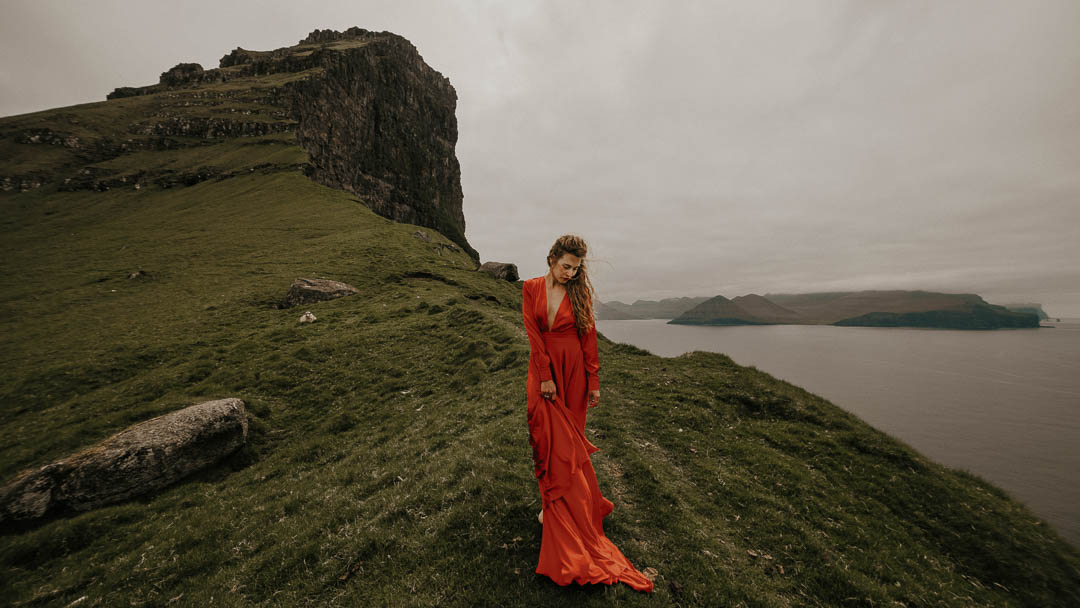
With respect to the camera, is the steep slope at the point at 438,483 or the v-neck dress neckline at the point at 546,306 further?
the steep slope at the point at 438,483

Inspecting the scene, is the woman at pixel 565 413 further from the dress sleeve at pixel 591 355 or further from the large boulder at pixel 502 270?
the large boulder at pixel 502 270

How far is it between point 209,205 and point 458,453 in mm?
77722

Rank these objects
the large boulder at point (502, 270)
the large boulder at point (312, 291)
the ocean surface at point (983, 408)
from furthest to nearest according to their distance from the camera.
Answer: the large boulder at point (502, 270) < the ocean surface at point (983, 408) < the large boulder at point (312, 291)

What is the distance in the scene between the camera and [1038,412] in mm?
61781

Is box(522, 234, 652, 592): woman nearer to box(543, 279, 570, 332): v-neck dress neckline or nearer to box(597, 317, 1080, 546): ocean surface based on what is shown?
box(543, 279, 570, 332): v-neck dress neckline

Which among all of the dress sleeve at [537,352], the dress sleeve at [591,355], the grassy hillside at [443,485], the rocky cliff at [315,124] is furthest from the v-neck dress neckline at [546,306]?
the rocky cliff at [315,124]

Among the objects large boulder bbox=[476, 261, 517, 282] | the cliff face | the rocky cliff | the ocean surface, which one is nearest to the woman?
the ocean surface

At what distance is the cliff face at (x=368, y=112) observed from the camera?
327 ft

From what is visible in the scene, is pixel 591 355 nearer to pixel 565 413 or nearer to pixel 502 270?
pixel 565 413

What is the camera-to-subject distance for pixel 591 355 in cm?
709

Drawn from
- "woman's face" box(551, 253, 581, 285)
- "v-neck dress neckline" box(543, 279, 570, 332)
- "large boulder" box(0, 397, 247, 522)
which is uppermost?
"woman's face" box(551, 253, 581, 285)

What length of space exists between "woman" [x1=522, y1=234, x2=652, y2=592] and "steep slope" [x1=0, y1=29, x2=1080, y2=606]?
0.59m

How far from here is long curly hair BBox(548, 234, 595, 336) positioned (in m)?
6.57

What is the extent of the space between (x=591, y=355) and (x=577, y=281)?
1.64m
